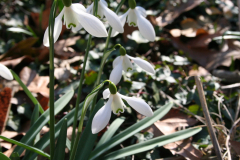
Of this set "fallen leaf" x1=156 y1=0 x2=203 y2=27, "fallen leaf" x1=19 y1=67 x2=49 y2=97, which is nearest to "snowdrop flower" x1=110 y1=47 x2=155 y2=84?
"fallen leaf" x1=19 y1=67 x2=49 y2=97

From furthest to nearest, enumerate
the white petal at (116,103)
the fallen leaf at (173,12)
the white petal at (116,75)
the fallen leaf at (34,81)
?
the fallen leaf at (173,12)
the fallen leaf at (34,81)
the white petal at (116,75)
the white petal at (116,103)

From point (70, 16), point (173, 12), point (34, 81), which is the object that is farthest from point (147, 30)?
point (173, 12)

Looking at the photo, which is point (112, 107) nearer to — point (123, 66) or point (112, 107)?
point (112, 107)

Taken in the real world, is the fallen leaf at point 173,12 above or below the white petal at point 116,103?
below

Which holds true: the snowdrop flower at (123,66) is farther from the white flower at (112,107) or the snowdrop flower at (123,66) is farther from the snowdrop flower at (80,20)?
the snowdrop flower at (80,20)

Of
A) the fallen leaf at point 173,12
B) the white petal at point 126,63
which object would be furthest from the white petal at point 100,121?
the fallen leaf at point 173,12

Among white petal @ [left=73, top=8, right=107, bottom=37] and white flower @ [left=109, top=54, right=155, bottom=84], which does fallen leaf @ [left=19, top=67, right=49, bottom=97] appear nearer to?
white flower @ [left=109, top=54, right=155, bottom=84]

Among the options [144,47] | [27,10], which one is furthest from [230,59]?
[27,10]
